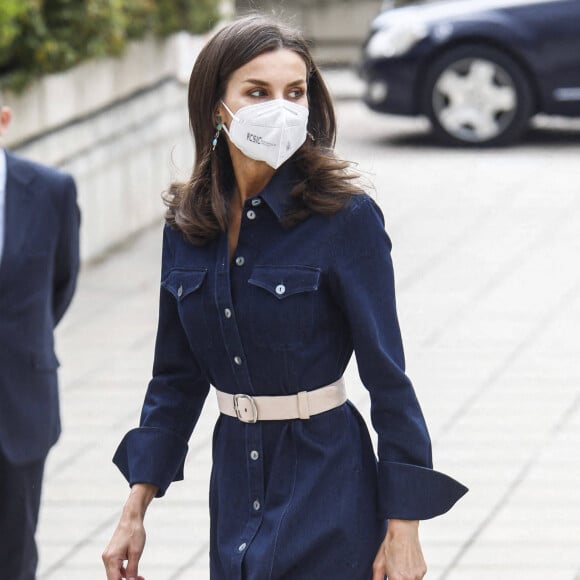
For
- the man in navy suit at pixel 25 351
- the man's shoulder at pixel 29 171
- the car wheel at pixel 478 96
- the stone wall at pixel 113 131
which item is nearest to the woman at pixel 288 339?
the man in navy suit at pixel 25 351

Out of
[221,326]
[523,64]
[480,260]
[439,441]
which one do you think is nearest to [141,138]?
[480,260]

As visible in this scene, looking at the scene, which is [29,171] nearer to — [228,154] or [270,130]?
[228,154]

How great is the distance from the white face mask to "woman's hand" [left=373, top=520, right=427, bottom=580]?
71 cm

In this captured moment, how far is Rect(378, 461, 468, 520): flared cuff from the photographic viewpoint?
2.77 metres

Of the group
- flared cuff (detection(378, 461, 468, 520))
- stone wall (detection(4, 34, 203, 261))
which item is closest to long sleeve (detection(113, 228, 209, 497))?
flared cuff (detection(378, 461, 468, 520))

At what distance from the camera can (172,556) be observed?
4.99m

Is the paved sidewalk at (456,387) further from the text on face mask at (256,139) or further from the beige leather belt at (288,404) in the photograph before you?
the text on face mask at (256,139)

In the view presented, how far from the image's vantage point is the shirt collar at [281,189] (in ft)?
9.39

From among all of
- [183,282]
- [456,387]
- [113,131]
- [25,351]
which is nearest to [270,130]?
[183,282]

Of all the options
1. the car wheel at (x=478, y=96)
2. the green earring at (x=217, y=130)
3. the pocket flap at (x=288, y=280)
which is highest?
the green earring at (x=217, y=130)

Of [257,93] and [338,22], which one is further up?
[257,93]

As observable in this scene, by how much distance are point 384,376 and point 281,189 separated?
1.34 feet

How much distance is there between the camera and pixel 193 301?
2938 mm

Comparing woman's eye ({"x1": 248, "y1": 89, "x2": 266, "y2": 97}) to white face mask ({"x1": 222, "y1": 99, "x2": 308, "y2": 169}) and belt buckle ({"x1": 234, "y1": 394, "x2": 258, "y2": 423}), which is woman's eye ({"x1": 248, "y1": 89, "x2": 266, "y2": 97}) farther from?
belt buckle ({"x1": 234, "y1": 394, "x2": 258, "y2": 423})
